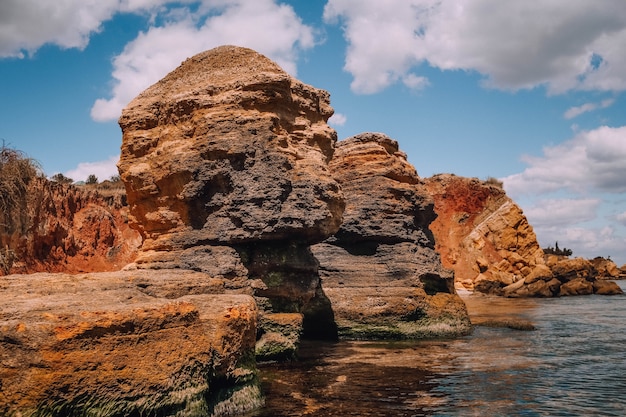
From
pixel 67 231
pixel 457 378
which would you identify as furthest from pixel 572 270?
pixel 457 378

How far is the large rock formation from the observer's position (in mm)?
42062

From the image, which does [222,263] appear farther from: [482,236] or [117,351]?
[482,236]

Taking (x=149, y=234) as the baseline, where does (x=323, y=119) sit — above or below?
above

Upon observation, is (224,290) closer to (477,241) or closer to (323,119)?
(323,119)

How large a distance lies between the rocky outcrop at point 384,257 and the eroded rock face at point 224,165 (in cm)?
434

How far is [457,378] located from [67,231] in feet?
72.3

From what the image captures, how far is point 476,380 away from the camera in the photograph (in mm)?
10266

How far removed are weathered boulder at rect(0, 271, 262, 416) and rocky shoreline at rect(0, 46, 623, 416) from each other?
0.02 meters

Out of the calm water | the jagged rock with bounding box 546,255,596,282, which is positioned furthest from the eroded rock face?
the jagged rock with bounding box 546,255,596,282


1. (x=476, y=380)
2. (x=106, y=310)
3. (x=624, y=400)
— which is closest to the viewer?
(x=106, y=310)

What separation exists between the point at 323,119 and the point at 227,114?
374cm

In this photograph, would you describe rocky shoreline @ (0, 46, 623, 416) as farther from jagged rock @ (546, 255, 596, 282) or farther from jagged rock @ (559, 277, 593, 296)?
jagged rock @ (546, 255, 596, 282)

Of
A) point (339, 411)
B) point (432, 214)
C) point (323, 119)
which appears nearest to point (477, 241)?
point (432, 214)

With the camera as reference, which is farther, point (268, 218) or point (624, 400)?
point (268, 218)
